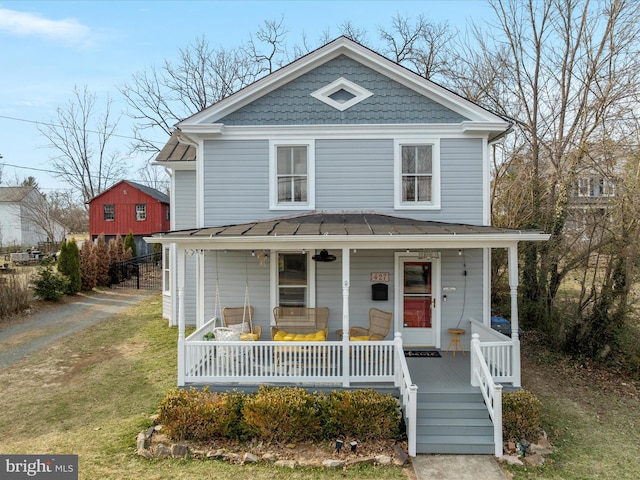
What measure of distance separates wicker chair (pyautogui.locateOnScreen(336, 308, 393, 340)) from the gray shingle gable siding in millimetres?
4479

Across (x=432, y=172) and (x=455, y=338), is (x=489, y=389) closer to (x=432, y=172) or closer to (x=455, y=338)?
(x=455, y=338)

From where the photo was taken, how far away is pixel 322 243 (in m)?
7.27

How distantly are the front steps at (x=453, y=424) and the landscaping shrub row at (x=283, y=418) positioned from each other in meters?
0.47

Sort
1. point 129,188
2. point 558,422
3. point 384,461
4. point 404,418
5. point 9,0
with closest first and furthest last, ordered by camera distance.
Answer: point 384,461 < point 404,418 < point 558,422 < point 9,0 < point 129,188

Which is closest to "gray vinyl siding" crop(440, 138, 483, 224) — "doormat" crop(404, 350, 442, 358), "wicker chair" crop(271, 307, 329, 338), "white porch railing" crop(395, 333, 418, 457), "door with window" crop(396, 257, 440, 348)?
"door with window" crop(396, 257, 440, 348)

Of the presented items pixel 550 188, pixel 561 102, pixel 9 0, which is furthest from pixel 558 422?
pixel 9 0

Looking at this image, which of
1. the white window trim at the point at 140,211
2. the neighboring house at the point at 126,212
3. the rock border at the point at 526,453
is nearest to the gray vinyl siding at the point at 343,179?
the rock border at the point at 526,453

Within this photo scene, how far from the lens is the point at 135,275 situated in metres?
23.6

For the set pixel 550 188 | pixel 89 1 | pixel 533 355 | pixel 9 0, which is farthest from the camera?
pixel 550 188

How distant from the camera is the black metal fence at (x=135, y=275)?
71.7 ft

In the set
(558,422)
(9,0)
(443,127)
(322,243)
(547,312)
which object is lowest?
(558,422)

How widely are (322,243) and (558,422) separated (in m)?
5.39

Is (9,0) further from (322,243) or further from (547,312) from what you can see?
(547,312)

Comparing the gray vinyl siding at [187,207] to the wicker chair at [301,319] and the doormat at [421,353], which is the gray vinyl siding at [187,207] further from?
the doormat at [421,353]
